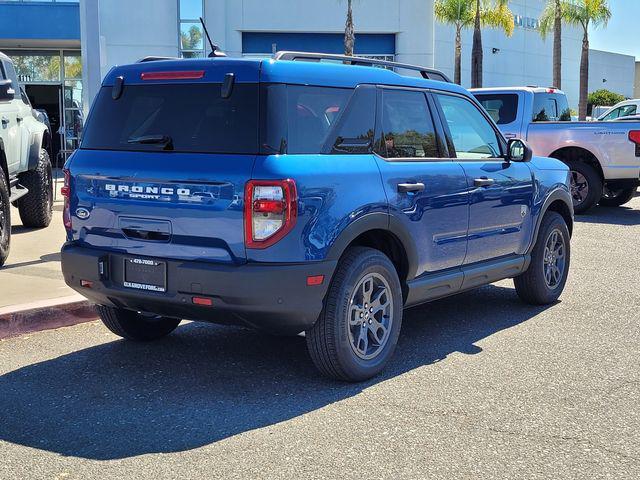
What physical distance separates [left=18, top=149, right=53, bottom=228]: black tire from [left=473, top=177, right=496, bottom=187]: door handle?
6.79 m

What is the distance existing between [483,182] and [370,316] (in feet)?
5.20

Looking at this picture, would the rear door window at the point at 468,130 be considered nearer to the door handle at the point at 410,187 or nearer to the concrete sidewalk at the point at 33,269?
the door handle at the point at 410,187

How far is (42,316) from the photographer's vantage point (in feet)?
20.3

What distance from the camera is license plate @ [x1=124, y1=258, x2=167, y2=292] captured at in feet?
15.3

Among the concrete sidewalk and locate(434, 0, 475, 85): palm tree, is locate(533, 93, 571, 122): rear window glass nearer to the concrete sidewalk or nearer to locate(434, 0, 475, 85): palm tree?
the concrete sidewalk

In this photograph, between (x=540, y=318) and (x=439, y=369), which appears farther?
(x=540, y=318)

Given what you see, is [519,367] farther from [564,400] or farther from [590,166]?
[590,166]

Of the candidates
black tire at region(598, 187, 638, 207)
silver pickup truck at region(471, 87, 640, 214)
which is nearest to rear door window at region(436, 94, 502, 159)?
silver pickup truck at region(471, 87, 640, 214)

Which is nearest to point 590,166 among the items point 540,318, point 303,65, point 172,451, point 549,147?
point 549,147

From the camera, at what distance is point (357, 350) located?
16.2ft

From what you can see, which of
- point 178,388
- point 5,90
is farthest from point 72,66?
point 178,388

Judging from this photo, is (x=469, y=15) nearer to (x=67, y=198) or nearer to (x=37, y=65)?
(x=37, y=65)

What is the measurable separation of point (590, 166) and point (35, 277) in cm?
990

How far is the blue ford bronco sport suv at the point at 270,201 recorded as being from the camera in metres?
4.45
